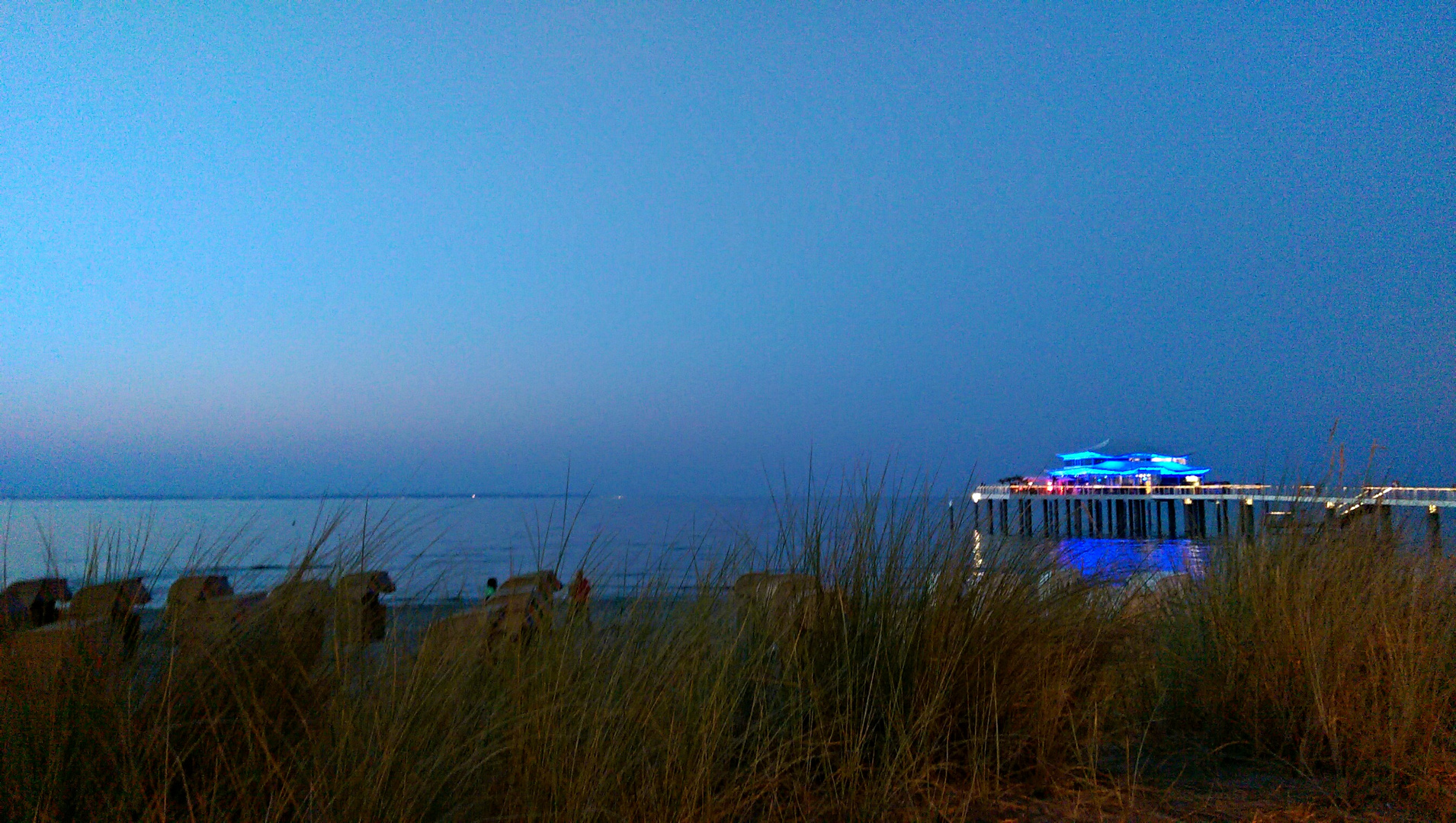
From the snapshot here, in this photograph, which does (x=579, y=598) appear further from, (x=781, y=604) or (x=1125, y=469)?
(x=1125, y=469)

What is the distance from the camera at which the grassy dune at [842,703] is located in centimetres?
180

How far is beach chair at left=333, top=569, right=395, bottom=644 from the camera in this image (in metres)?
2.13

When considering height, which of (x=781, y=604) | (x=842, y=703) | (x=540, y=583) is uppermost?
(x=540, y=583)

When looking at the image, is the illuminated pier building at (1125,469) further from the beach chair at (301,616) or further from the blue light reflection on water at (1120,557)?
the beach chair at (301,616)

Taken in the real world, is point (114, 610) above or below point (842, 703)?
above

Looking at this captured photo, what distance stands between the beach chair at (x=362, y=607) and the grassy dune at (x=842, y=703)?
6cm

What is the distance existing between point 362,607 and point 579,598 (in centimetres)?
64

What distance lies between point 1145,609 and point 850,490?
74.7 inches

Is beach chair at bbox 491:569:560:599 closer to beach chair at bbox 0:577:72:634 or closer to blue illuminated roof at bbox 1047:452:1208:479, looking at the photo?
beach chair at bbox 0:577:72:634

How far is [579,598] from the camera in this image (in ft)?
8.85

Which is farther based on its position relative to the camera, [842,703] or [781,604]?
[781,604]

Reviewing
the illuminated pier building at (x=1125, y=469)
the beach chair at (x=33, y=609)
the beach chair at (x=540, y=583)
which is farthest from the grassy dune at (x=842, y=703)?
the illuminated pier building at (x=1125, y=469)

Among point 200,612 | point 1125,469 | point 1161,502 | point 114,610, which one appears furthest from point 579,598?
point 1125,469

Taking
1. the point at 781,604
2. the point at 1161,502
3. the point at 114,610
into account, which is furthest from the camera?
the point at 1161,502
